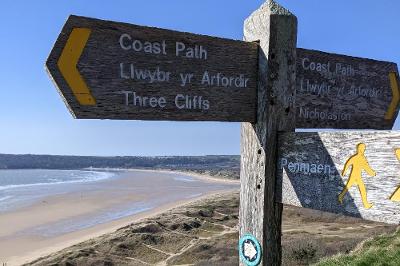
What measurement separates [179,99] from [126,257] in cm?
2065

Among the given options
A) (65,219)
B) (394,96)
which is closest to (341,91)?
(394,96)

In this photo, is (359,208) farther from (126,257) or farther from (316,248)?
(126,257)

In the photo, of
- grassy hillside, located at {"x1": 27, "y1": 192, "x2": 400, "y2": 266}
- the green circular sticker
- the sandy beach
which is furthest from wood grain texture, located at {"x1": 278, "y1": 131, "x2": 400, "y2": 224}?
the sandy beach

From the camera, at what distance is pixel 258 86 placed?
8.48 feet

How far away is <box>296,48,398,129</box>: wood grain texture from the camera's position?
2.74 metres

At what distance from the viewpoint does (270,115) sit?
2.54 meters

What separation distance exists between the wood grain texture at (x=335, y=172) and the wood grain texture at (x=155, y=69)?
13.0 inches

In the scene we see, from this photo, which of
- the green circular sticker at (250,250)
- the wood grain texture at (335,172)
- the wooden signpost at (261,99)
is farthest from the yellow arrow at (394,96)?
the green circular sticker at (250,250)

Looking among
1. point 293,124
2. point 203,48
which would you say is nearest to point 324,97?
point 293,124

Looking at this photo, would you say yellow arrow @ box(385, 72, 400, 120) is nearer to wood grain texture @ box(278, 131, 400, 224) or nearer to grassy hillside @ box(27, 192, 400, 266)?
wood grain texture @ box(278, 131, 400, 224)

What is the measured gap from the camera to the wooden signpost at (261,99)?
212 centimetres

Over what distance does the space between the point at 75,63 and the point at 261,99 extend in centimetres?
99

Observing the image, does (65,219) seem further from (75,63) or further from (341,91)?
(75,63)

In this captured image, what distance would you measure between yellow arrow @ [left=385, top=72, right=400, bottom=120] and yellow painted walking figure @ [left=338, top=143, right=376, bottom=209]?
106 centimetres
